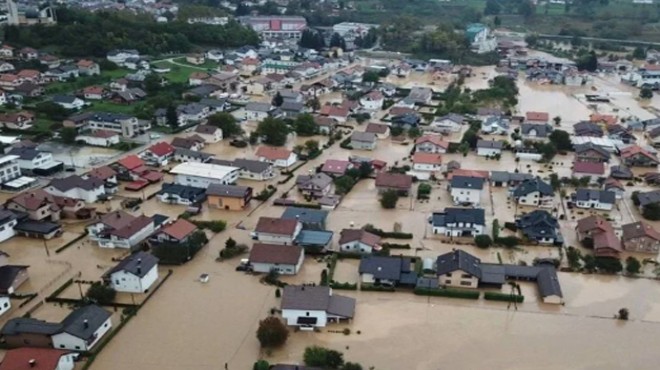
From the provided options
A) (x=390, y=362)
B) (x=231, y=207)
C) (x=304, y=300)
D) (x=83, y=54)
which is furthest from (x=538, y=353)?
→ (x=83, y=54)

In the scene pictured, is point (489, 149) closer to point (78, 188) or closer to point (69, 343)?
point (78, 188)

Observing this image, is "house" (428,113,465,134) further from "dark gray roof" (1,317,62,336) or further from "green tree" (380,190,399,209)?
"dark gray roof" (1,317,62,336)

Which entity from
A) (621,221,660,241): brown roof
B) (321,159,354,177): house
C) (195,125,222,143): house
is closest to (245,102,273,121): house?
(195,125,222,143): house

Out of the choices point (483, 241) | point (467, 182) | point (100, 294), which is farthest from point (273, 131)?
point (100, 294)

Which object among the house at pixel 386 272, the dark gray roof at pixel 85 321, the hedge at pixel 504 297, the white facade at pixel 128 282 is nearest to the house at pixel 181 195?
the white facade at pixel 128 282

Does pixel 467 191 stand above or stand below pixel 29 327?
above
